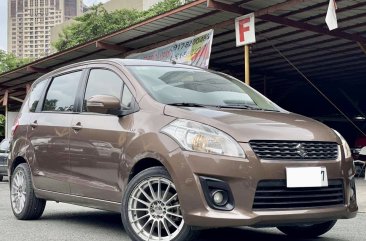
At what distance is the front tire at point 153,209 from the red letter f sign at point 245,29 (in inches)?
316

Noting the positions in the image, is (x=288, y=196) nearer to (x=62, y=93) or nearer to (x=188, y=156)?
(x=188, y=156)

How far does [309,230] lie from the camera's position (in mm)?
5199

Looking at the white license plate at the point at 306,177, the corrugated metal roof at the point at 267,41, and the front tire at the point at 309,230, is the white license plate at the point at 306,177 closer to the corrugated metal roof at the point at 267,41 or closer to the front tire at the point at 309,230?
the front tire at the point at 309,230

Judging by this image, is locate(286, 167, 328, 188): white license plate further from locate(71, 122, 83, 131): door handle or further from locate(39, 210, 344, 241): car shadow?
locate(71, 122, 83, 131): door handle

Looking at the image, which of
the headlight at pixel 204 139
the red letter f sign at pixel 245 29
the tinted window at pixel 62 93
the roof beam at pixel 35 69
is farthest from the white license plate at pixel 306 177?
the roof beam at pixel 35 69

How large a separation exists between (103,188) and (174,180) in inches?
40.9

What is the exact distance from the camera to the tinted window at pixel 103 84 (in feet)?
17.0

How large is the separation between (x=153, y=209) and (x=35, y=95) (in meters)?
2.96

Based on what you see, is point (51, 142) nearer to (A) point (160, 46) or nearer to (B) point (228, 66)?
(A) point (160, 46)

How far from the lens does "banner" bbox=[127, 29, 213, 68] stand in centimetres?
1277

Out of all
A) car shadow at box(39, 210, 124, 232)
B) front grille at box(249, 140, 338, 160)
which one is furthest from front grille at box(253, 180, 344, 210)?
car shadow at box(39, 210, 124, 232)

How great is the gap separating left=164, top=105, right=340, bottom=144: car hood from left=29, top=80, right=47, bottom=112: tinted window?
257 centimetres

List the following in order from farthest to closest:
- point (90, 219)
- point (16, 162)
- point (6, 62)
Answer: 1. point (6, 62)
2. point (16, 162)
3. point (90, 219)

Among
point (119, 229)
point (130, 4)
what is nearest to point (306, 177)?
point (119, 229)
